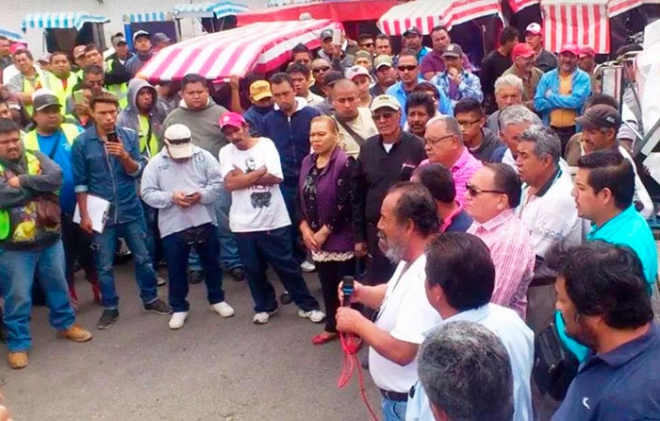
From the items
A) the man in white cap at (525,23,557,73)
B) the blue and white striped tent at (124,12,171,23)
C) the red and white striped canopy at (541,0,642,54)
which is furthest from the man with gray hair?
the blue and white striped tent at (124,12,171,23)

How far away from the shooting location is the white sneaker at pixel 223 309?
236 inches

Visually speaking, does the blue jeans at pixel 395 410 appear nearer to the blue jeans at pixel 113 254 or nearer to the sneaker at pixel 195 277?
the blue jeans at pixel 113 254

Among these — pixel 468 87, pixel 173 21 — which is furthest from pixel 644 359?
pixel 173 21

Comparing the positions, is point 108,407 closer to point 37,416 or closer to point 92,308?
point 37,416

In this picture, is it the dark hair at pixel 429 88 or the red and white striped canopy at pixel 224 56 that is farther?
the red and white striped canopy at pixel 224 56

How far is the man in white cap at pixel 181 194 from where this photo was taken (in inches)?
220

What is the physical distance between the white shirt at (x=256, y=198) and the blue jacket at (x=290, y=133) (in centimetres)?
66

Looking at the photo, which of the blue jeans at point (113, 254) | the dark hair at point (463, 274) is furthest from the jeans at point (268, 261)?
the dark hair at point (463, 274)

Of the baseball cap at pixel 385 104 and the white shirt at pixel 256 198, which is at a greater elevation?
the baseball cap at pixel 385 104

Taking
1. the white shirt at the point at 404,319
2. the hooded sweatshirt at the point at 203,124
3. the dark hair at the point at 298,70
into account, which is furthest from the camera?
the dark hair at the point at 298,70

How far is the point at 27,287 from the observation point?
528 cm

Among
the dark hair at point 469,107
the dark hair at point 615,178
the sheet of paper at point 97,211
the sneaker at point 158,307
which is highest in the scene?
the dark hair at point 469,107

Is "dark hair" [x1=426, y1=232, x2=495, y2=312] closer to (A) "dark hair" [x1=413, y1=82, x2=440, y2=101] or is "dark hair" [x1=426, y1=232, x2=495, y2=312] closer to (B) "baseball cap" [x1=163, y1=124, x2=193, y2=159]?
(B) "baseball cap" [x1=163, y1=124, x2=193, y2=159]

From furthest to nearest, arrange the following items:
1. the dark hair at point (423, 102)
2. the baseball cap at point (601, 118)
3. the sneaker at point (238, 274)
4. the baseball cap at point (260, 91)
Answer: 1. the sneaker at point (238, 274)
2. the baseball cap at point (260, 91)
3. the dark hair at point (423, 102)
4. the baseball cap at point (601, 118)
